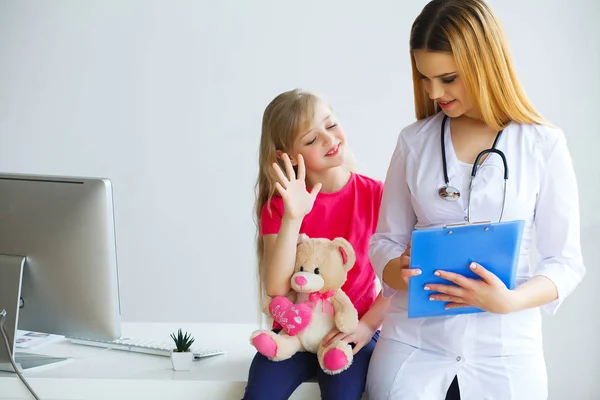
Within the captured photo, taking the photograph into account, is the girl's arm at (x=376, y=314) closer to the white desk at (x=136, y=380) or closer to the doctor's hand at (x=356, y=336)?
the doctor's hand at (x=356, y=336)

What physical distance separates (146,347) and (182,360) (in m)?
0.22

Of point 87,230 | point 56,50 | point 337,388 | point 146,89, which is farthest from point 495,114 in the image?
point 56,50

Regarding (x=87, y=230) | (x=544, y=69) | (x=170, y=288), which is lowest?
(x=170, y=288)

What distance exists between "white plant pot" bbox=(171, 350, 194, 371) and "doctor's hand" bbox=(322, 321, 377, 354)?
0.31m

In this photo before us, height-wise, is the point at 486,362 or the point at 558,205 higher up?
the point at 558,205

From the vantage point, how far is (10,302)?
1.79 meters

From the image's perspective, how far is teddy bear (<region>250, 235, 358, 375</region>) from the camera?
1728 millimetres

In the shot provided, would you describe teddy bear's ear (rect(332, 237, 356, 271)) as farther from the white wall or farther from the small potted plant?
the white wall

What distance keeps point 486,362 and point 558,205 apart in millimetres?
375

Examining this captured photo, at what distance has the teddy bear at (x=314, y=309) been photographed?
1.73 metres

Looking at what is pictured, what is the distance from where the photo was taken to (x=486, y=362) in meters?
1.62

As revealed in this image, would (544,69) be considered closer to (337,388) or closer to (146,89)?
(146,89)

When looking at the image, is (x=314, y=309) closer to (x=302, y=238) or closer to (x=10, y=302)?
(x=302, y=238)

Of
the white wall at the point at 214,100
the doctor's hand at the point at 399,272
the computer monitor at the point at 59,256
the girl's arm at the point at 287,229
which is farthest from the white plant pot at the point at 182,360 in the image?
the white wall at the point at 214,100
